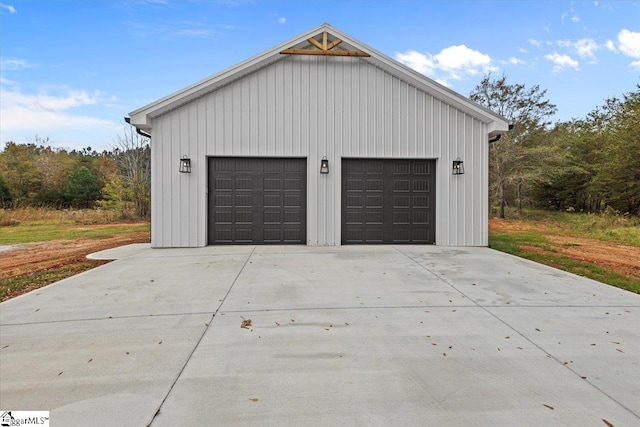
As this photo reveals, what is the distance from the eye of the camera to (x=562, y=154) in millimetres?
19375

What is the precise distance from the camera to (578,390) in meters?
2.10

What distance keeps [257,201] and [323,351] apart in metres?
5.99

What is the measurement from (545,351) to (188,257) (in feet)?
19.9

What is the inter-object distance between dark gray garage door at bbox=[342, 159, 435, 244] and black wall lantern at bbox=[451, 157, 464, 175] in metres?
0.51

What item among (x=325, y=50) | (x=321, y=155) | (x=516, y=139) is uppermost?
(x=516, y=139)

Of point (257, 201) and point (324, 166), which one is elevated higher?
point (324, 166)

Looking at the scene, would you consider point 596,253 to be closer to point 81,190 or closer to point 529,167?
point 529,167

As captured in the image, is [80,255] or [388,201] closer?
[80,255]

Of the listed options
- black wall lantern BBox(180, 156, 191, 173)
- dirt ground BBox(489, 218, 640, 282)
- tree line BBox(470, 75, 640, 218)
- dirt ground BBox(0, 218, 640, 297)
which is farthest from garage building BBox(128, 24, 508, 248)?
tree line BBox(470, 75, 640, 218)

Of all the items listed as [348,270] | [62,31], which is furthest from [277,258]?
[62,31]

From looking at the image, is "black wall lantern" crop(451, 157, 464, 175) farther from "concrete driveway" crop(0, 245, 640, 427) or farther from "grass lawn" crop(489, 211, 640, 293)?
"concrete driveway" crop(0, 245, 640, 427)

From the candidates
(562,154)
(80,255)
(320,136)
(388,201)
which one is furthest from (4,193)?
(562,154)

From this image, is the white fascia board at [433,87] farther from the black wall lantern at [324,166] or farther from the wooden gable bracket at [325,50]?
the black wall lantern at [324,166]

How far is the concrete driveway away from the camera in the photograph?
191 centimetres
